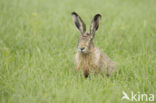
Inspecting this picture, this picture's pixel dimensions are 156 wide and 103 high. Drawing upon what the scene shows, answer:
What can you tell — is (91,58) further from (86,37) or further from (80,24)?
(80,24)

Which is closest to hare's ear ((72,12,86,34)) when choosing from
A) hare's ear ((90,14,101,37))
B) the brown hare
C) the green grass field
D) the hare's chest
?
the brown hare

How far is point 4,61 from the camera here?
474cm

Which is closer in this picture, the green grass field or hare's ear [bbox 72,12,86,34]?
the green grass field

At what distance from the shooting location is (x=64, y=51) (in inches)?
230

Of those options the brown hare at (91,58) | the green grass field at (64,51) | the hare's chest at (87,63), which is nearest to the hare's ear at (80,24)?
the brown hare at (91,58)

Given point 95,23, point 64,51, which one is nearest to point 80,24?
point 95,23

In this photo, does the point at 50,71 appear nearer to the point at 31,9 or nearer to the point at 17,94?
the point at 17,94

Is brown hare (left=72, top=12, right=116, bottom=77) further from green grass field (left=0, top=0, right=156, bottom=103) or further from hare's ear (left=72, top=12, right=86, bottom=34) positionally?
green grass field (left=0, top=0, right=156, bottom=103)

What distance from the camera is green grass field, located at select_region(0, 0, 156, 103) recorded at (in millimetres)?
3805

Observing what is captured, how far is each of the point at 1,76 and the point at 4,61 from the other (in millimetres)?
454

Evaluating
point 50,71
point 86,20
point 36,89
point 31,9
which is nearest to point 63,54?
point 50,71

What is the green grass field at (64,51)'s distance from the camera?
3805 mm

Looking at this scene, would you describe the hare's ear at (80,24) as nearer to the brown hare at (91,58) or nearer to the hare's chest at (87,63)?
the brown hare at (91,58)

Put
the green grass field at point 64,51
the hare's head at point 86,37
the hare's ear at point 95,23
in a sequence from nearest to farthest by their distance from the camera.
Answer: the green grass field at point 64,51 < the hare's head at point 86,37 < the hare's ear at point 95,23
